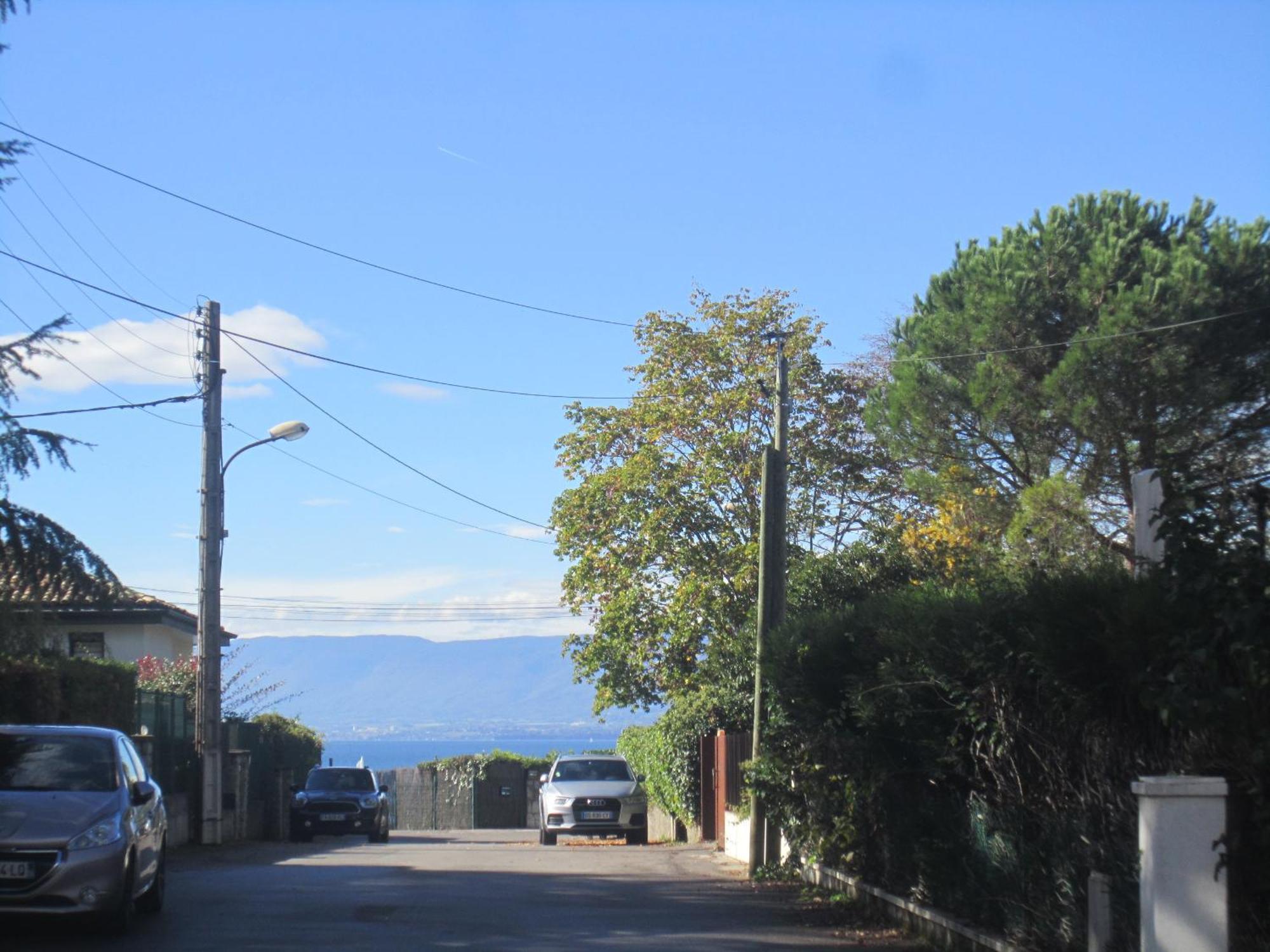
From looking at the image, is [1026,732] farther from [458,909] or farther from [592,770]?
[592,770]

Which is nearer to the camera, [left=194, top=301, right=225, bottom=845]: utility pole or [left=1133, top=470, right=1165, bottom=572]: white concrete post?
[left=1133, top=470, right=1165, bottom=572]: white concrete post

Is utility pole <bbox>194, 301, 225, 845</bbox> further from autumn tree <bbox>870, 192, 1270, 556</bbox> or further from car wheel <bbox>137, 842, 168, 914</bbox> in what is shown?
autumn tree <bbox>870, 192, 1270, 556</bbox>

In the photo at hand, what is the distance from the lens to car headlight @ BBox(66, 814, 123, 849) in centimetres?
998

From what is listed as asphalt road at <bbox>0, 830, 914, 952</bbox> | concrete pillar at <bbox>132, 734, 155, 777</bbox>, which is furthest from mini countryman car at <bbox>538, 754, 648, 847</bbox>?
concrete pillar at <bbox>132, 734, 155, 777</bbox>

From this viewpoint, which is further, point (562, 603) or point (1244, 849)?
point (562, 603)

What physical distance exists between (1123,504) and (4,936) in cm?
1858

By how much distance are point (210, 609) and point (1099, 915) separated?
1722 cm

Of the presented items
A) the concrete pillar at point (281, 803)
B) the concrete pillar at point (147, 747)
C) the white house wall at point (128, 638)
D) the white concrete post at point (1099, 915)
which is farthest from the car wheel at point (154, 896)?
the white house wall at point (128, 638)

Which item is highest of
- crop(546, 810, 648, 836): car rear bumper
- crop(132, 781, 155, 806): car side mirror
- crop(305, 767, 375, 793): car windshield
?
crop(132, 781, 155, 806): car side mirror

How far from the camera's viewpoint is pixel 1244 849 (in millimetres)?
7133

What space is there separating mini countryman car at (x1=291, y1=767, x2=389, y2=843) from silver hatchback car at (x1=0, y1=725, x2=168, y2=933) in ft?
51.8

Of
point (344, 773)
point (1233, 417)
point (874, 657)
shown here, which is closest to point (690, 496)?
point (344, 773)

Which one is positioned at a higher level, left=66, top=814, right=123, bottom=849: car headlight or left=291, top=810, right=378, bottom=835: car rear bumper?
left=66, top=814, right=123, bottom=849: car headlight

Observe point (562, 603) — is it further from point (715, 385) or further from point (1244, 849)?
point (1244, 849)
